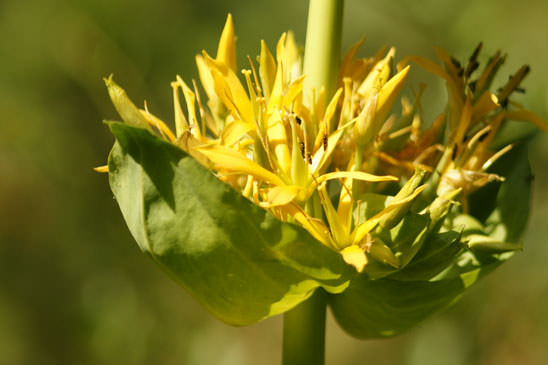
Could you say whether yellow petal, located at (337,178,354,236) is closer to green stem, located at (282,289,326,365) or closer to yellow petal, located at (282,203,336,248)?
yellow petal, located at (282,203,336,248)

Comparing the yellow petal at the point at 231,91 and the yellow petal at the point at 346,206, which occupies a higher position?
the yellow petal at the point at 231,91

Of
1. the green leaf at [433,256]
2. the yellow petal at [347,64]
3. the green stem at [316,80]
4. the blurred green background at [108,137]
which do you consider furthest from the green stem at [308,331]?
the blurred green background at [108,137]

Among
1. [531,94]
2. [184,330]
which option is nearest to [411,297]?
[531,94]

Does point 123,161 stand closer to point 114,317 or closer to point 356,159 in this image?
point 356,159

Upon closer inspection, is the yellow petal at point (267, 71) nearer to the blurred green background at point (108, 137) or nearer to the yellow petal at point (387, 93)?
the yellow petal at point (387, 93)

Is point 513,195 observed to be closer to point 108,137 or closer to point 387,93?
point 387,93

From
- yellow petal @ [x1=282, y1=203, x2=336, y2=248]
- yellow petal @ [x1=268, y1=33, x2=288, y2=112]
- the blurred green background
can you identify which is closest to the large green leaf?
yellow petal @ [x1=282, y1=203, x2=336, y2=248]

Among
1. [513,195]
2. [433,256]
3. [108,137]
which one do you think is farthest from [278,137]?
[108,137]

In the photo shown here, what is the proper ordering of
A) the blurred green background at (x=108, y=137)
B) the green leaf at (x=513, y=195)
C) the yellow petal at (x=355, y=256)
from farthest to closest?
the blurred green background at (x=108, y=137), the green leaf at (x=513, y=195), the yellow petal at (x=355, y=256)
